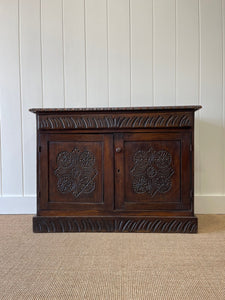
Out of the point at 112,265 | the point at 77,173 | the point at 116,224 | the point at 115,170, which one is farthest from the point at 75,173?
the point at 112,265

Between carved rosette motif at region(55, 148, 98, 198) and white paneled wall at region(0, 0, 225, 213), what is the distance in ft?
1.82

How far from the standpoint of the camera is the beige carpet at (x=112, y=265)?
36.1 inches

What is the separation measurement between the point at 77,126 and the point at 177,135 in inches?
25.1

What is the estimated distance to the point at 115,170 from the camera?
154cm

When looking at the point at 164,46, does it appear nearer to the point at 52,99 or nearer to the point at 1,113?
the point at 52,99

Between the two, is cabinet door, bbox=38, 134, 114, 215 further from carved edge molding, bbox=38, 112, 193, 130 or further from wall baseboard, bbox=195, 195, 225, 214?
wall baseboard, bbox=195, 195, 225, 214

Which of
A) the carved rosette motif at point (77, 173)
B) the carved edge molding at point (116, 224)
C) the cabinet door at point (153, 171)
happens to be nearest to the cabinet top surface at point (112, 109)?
the cabinet door at point (153, 171)

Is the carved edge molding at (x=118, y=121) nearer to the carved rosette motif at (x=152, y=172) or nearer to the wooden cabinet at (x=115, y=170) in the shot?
the wooden cabinet at (x=115, y=170)

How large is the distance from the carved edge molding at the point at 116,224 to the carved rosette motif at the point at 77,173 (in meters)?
0.18

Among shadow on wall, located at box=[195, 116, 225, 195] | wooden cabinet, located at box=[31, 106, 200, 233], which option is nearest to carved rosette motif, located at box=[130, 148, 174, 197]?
wooden cabinet, located at box=[31, 106, 200, 233]

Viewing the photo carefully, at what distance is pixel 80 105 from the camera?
6.42 feet

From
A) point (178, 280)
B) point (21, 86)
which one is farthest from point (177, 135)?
point (21, 86)

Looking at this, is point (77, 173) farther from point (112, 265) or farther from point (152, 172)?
point (112, 265)

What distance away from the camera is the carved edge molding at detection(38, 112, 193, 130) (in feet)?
4.88
